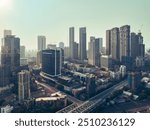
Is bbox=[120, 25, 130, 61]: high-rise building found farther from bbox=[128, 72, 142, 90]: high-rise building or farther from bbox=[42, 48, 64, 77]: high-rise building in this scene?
bbox=[42, 48, 64, 77]: high-rise building

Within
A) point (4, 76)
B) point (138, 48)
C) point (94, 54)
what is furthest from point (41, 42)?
point (138, 48)

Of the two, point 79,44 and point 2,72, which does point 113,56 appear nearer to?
point 79,44

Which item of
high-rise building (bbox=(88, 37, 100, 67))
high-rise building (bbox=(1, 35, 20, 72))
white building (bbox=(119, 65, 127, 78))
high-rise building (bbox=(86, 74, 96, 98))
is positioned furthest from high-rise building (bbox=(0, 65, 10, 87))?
white building (bbox=(119, 65, 127, 78))

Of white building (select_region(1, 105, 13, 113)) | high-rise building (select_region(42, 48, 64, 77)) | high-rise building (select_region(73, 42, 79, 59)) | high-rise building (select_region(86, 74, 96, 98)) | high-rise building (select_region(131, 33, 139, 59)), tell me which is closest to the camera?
white building (select_region(1, 105, 13, 113))

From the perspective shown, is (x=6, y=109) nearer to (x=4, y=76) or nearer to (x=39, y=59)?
(x=4, y=76)

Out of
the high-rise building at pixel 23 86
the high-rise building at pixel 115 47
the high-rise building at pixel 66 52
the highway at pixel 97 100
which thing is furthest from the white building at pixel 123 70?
the high-rise building at pixel 23 86

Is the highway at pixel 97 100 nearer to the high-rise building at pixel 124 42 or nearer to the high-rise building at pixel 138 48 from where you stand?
the high-rise building at pixel 138 48

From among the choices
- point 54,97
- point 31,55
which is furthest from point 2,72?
point 54,97

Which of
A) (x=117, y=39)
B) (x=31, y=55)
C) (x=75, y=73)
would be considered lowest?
(x=75, y=73)
